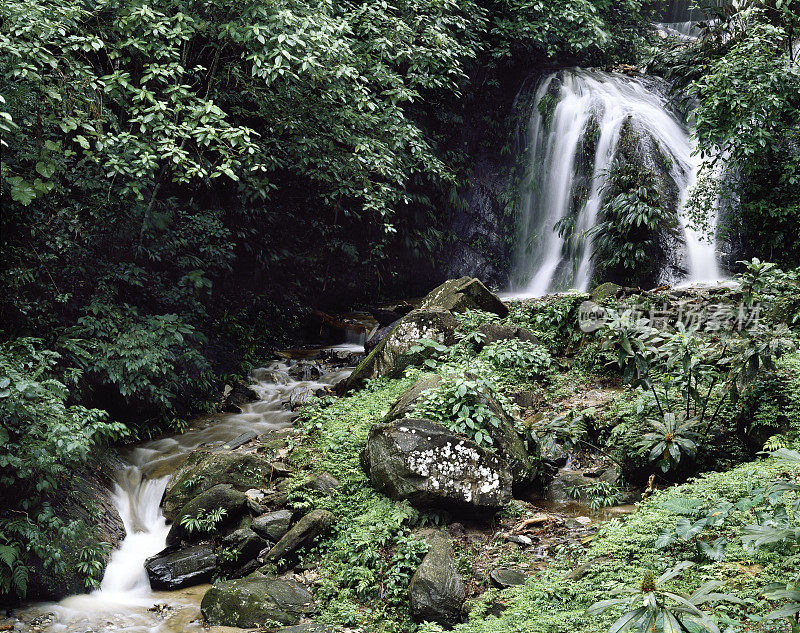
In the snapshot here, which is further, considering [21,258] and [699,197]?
[699,197]

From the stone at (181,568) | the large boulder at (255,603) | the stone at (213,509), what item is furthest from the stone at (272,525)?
the large boulder at (255,603)

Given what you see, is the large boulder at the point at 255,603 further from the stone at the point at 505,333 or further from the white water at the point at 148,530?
the stone at the point at 505,333

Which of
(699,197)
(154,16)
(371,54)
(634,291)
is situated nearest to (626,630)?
(634,291)

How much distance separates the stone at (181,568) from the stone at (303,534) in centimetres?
56

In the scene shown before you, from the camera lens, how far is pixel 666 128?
1212 cm

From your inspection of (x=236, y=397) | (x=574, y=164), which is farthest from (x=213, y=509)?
(x=574, y=164)

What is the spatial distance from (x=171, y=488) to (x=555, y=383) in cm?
443

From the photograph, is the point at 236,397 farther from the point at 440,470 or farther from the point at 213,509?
the point at 440,470

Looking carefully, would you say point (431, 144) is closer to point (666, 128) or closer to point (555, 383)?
point (666, 128)

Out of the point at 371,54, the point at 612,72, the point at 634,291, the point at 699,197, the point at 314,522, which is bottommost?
the point at 314,522

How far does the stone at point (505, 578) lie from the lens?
4.15 metres

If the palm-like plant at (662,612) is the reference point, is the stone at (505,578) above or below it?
below

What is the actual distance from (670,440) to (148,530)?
5.06m

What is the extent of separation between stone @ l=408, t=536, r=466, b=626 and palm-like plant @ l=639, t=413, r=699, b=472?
190 cm
